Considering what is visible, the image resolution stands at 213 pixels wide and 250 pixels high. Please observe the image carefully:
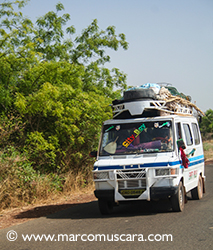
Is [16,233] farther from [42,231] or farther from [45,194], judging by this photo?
[45,194]

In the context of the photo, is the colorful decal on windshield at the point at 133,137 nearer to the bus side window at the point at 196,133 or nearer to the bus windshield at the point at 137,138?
the bus windshield at the point at 137,138

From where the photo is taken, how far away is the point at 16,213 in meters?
10.3

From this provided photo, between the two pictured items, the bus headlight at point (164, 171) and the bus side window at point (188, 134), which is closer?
the bus headlight at point (164, 171)

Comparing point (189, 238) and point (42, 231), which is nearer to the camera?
point (189, 238)

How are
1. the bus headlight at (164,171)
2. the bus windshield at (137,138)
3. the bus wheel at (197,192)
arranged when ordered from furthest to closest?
the bus wheel at (197,192)
the bus windshield at (137,138)
the bus headlight at (164,171)

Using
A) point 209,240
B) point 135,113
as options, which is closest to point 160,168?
point 135,113

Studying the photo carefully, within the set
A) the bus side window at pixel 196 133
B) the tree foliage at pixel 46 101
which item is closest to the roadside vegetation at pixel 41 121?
the tree foliage at pixel 46 101

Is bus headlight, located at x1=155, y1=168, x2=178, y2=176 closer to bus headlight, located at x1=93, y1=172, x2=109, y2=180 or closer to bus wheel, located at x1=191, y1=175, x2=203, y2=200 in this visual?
bus headlight, located at x1=93, y1=172, x2=109, y2=180

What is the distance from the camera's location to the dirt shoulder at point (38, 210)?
9.30 metres

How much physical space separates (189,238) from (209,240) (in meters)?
0.33

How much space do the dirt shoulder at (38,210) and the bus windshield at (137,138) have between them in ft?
7.94

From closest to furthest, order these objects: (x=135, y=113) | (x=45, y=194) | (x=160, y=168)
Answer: (x=160, y=168)
(x=135, y=113)
(x=45, y=194)

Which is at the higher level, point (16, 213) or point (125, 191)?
point (125, 191)

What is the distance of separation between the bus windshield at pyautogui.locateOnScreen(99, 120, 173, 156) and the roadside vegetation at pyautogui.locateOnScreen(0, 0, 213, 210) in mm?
3442
